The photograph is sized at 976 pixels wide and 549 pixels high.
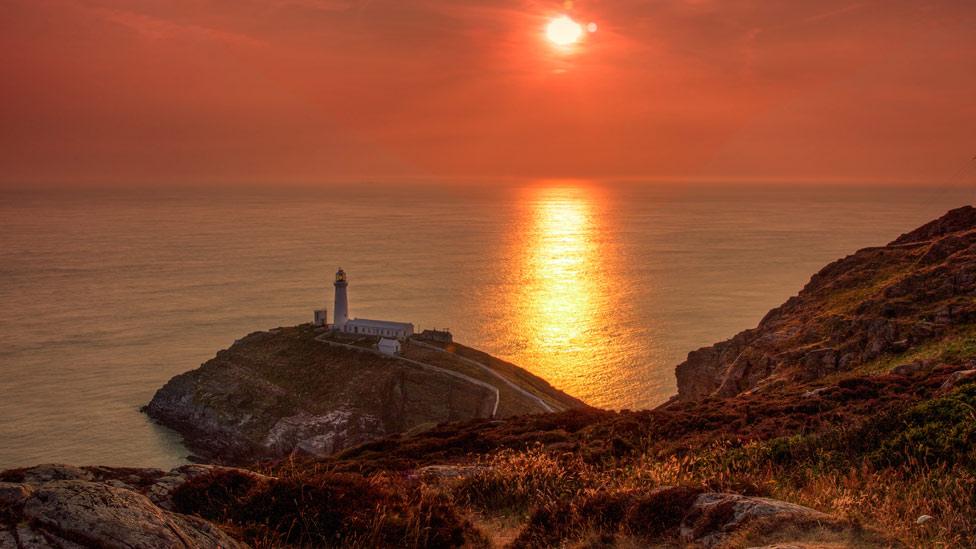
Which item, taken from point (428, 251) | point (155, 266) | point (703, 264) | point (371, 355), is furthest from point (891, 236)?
point (155, 266)

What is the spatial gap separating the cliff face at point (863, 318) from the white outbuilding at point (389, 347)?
97.4 feet

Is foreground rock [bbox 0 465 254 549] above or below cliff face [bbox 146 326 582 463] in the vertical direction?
above

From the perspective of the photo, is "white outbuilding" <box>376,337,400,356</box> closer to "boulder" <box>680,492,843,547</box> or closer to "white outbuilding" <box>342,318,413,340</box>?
"white outbuilding" <box>342,318,413,340</box>

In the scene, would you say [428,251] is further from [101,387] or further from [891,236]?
[891,236]

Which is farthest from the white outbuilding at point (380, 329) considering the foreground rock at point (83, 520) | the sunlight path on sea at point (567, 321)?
the foreground rock at point (83, 520)

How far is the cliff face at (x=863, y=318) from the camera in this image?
31.1m

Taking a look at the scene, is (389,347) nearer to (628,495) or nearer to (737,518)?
(628,495)

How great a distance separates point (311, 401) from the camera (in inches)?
2446

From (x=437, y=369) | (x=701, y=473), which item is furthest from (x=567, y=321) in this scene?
(x=701, y=473)

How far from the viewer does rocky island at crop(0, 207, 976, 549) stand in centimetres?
783

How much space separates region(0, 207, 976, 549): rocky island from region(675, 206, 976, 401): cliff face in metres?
0.14

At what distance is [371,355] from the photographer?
222ft

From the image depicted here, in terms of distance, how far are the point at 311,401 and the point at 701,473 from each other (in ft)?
179

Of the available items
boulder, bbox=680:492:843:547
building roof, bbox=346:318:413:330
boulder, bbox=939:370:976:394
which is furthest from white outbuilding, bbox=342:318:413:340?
boulder, bbox=680:492:843:547
